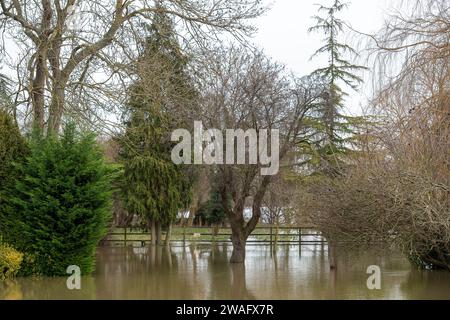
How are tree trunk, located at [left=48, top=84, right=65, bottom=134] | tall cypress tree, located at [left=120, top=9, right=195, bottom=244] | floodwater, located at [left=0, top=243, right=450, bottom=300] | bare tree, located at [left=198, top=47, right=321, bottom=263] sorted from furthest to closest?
tall cypress tree, located at [left=120, top=9, right=195, bottom=244] → bare tree, located at [left=198, top=47, right=321, bottom=263] → tree trunk, located at [left=48, top=84, right=65, bottom=134] → floodwater, located at [left=0, top=243, right=450, bottom=300]

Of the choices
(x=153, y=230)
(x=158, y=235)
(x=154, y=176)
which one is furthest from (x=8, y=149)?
(x=158, y=235)

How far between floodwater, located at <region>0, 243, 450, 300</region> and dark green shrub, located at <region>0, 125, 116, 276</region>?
65cm

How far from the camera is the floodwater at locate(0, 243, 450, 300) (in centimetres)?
1136

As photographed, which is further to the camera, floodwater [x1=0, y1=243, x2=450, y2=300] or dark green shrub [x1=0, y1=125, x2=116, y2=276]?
dark green shrub [x1=0, y1=125, x2=116, y2=276]

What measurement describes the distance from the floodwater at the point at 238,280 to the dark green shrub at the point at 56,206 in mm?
646

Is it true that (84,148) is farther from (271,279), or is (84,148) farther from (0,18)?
(271,279)

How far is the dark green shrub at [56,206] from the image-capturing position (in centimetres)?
1276

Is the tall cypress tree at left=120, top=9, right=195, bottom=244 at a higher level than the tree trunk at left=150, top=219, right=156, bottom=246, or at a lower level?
higher

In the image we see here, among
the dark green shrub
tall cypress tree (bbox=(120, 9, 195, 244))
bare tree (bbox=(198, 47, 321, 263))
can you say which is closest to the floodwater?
the dark green shrub

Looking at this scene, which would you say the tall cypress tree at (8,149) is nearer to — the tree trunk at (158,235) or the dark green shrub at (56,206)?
the dark green shrub at (56,206)

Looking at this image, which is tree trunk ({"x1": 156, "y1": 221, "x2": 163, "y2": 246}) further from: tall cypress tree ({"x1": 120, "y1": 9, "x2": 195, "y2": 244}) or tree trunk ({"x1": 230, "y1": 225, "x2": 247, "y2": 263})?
tree trunk ({"x1": 230, "y1": 225, "x2": 247, "y2": 263})

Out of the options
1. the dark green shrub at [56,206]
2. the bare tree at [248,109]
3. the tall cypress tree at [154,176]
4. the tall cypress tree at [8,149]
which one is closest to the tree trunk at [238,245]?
the bare tree at [248,109]

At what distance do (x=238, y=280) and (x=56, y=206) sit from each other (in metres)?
4.78
